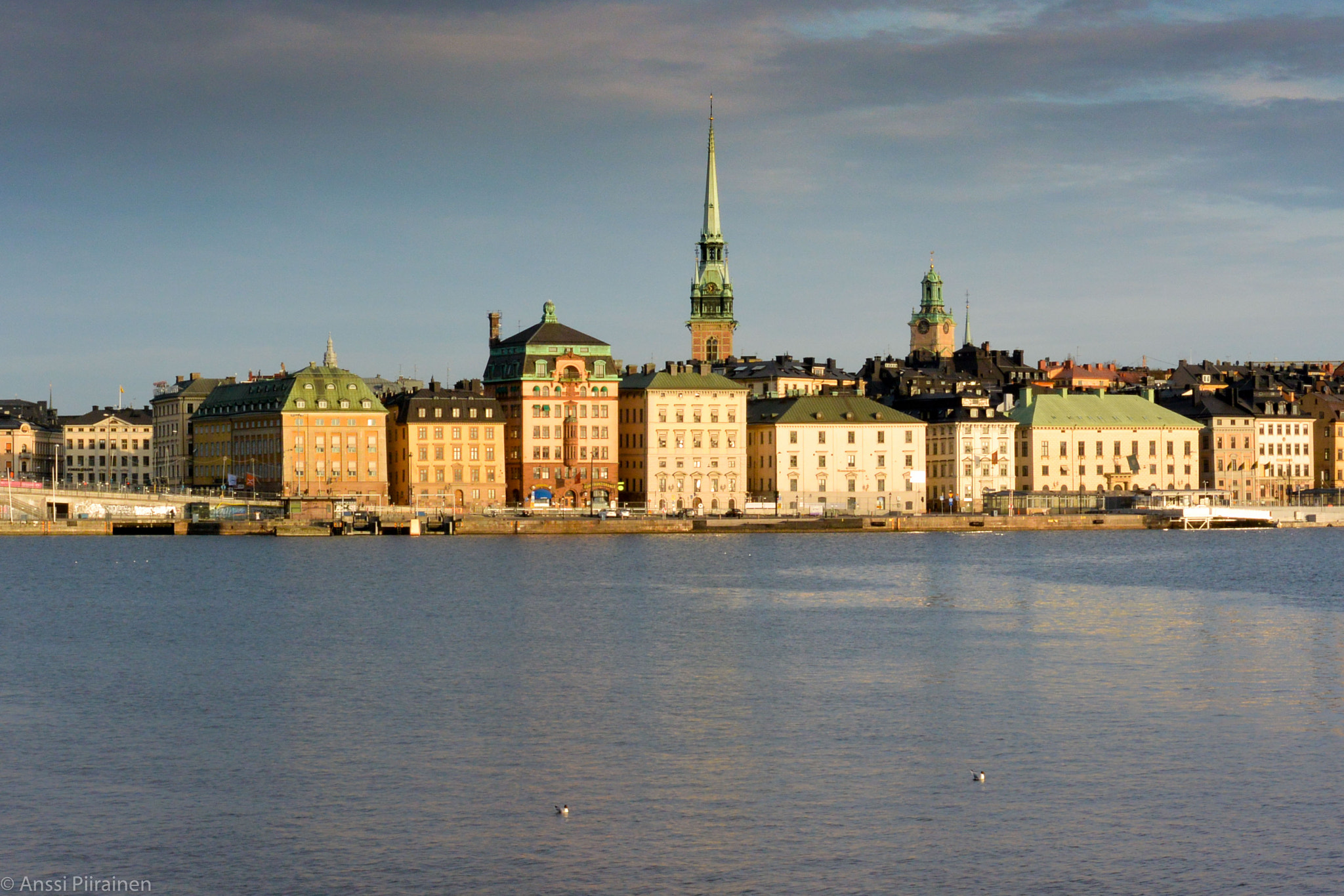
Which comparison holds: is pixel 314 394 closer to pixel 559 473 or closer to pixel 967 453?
pixel 559 473

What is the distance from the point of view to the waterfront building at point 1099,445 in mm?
145375

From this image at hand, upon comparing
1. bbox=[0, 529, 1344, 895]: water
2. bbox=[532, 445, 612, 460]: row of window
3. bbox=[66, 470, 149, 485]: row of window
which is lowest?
bbox=[0, 529, 1344, 895]: water

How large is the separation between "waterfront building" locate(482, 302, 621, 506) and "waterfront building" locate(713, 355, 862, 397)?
2242 centimetres

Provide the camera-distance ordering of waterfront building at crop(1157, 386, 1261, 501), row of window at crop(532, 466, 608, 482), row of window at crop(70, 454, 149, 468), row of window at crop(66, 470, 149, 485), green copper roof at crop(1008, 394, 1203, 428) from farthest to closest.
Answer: row of window at crop(70, 454, 149, 468), row of window at crop(66, 470, 149, 485), waterfront building at crop(1157, 386, 1261, 501), green copper roof at crop(1008, 394, 1203, 428), row of window at crop(532, 466, 608, 482)

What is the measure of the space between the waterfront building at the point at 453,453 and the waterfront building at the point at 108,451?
62652 millimetres

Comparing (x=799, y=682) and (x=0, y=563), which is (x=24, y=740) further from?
(x=0, y=563)

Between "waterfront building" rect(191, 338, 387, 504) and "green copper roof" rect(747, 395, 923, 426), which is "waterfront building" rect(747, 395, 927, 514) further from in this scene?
"waterfront building" rect(191, 338, 387, 504)

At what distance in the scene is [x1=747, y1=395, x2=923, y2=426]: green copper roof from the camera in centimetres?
13950

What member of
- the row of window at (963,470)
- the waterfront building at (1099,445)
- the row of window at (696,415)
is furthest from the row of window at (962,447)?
the row of window at (696,415)

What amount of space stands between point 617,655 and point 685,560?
4526cm

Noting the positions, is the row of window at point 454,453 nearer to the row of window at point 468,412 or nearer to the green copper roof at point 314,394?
the row of window at point 468,412

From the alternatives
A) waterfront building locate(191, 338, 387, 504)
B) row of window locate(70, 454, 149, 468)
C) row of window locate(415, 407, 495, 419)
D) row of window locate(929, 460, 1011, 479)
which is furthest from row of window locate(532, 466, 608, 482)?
row of window locate(70, 454, 149, 468)

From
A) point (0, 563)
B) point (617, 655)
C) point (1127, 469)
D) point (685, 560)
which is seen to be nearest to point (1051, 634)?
point (617, 655)

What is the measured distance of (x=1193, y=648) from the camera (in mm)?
42938
